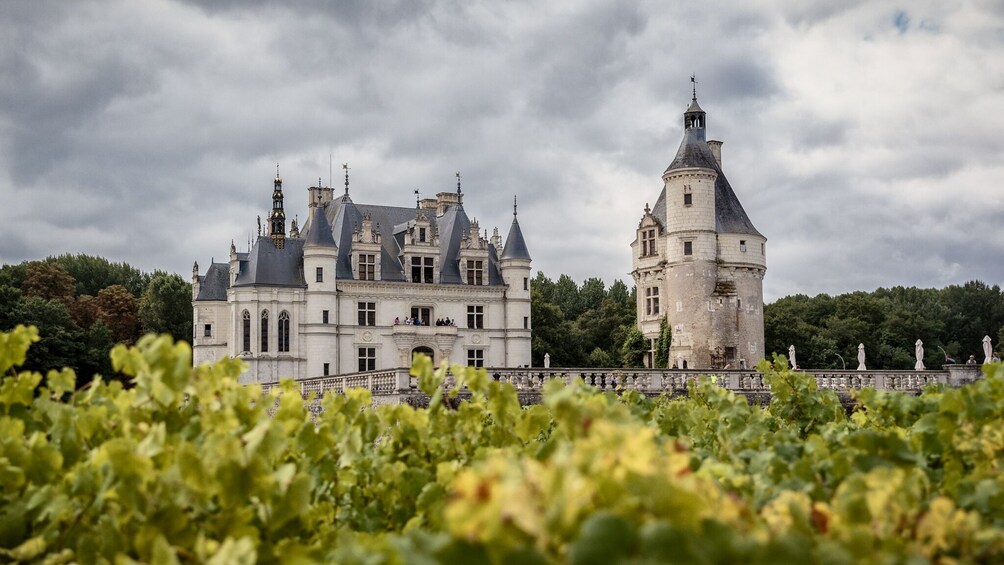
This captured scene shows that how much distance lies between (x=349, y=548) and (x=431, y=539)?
194 mm

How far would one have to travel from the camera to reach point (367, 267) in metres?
44.3

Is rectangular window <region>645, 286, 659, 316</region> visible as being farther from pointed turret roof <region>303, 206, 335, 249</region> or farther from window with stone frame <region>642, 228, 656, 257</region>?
pointed turret roof <region>303, 206, 335, 249</region>

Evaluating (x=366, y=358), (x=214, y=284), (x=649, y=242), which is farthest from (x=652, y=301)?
(x=214, y=284)

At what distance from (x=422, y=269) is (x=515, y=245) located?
171 inches

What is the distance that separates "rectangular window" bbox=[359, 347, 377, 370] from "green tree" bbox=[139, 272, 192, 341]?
82.4 ft

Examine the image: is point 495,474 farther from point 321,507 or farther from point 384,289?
point 384,289

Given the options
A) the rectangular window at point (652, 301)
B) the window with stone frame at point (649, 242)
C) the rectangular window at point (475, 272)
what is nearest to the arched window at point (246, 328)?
the rectangular window at point (475, 272)

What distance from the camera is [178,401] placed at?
3.24 meters

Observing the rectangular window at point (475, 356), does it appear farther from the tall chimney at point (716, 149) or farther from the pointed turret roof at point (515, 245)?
the tall chimney at point (716, 149)

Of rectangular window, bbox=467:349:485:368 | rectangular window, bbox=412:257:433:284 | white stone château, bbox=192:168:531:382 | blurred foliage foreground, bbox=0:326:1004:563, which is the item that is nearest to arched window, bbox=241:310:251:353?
white stone château, bbox=192:168:531:382

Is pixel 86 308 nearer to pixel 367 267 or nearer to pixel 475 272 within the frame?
pixel 367 267

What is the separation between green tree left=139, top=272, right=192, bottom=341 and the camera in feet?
214

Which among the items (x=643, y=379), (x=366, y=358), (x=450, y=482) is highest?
(x=366, y=358)

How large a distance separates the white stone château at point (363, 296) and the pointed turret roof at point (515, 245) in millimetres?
55
